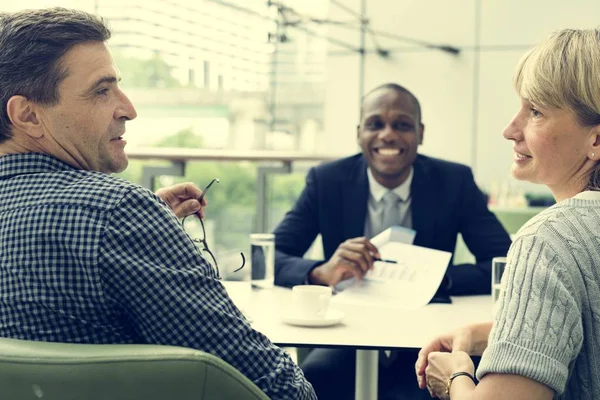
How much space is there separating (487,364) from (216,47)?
4124 mm

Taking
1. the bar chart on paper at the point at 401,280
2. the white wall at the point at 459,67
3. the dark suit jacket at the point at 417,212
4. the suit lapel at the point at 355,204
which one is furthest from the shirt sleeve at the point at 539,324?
the white wall at the point at 459,67

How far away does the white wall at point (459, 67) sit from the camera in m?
5.95

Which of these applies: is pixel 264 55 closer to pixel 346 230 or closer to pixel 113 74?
pixel 346 230

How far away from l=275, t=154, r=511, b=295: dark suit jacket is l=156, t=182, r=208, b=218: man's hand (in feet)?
2.08

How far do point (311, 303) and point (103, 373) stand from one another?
34.2 inches

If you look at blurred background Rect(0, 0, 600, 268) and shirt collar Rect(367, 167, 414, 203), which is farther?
blurred background Rect(0, 0, 600, 268)

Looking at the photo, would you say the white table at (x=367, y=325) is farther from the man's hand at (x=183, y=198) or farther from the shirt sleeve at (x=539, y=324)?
the shirt sleeve at (x=539, y=324)

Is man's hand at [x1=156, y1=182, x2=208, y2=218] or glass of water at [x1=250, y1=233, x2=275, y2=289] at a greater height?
man's hand at [x1=156, y1=182, x2=208, y2=218]

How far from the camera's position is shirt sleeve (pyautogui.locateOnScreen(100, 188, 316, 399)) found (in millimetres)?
1139

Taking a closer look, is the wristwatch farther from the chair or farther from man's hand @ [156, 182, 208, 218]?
man's hand @ [156, 182, 208, 218]

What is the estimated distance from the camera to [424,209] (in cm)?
258

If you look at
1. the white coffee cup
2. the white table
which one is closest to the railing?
the white table

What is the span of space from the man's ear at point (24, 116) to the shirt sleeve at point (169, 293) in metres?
0.29

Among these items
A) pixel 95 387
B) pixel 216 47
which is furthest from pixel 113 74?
pixel 216 47
